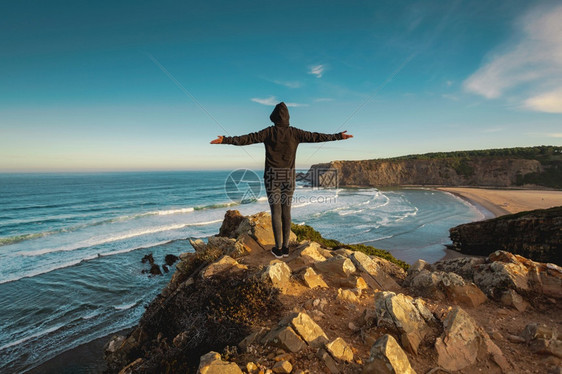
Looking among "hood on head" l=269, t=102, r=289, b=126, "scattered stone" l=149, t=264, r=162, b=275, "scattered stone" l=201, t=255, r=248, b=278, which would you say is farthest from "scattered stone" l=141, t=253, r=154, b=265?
"hood on head" l=269, t=102, r=289, b=126

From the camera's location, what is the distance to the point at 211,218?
31.7 meters

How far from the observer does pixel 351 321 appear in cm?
393

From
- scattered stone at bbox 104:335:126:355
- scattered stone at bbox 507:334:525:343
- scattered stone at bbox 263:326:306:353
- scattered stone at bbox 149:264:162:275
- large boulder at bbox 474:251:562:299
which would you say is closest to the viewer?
scattered stone at bbox 263:326:306:353

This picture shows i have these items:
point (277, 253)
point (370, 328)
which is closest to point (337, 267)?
point (277, 253)

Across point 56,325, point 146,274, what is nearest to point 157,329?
point 56,325

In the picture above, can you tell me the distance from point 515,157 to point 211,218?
279 feet

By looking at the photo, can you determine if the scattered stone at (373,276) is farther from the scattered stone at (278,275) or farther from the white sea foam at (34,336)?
the white sea foam at (34,336)

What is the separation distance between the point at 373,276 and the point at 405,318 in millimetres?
2249

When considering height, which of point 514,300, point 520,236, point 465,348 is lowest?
→ point 520,236

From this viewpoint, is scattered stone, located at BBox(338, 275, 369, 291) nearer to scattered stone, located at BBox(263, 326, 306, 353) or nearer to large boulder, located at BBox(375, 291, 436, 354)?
large boulder, located at BBox(375, 291, 436, 354)

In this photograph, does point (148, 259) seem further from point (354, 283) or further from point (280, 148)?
point (354, 283)

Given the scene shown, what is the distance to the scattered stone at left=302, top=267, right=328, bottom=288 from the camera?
5.07m

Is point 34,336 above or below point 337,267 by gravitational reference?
below

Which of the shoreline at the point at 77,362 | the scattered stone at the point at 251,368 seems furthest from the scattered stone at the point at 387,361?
the shoreline at the point at 77,362
